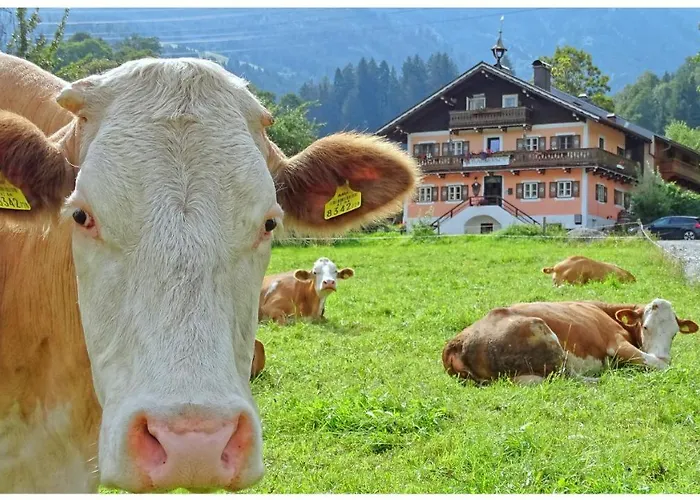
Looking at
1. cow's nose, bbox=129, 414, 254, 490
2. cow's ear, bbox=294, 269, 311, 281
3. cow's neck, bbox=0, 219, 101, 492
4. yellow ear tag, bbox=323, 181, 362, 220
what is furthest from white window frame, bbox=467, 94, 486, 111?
cow's nose, bbox=129, 414, 254, 490

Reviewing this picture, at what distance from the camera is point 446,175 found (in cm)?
4719

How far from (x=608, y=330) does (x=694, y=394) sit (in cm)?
180

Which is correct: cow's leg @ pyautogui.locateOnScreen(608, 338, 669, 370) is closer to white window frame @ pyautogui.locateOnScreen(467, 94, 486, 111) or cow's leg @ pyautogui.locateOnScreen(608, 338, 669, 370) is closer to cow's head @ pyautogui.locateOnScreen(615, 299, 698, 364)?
cow's head @ pyautogui.locateOnScreen(615, 299, 698, 364)

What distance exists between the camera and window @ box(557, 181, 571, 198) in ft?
149

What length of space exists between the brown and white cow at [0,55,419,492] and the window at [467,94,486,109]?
4513cm

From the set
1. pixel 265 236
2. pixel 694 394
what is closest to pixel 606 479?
pixel 694 394

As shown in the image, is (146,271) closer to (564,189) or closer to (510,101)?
(564,189)

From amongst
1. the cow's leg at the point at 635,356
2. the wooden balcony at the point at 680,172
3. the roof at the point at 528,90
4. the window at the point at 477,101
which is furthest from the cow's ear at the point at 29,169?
the wooden balcony at the point at 680,172

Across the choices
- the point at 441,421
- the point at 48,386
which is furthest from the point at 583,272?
the point at 48,386

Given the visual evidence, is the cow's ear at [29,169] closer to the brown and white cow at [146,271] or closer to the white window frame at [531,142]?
the brown and white cow at [146,271]

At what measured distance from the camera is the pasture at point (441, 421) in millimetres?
4879

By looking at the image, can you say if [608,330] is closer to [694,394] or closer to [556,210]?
[694,394]

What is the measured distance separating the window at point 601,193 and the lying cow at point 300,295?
117 ft

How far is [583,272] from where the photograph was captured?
52.9 ft
